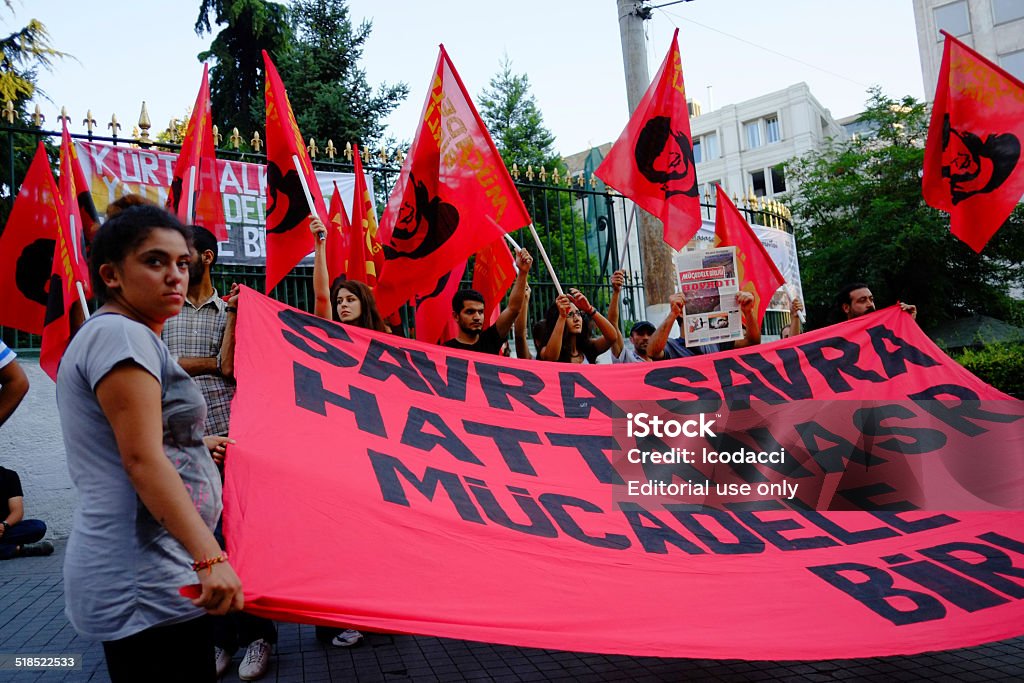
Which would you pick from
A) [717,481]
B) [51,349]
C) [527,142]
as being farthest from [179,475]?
[527,142]

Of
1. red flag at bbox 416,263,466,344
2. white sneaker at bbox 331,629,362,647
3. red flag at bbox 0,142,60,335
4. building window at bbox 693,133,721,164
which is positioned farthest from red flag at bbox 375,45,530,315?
building window at bbox 693,133,721,164

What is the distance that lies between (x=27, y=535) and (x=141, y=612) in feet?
16.5

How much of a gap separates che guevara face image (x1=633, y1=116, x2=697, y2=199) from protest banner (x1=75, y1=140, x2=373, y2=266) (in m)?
3.00

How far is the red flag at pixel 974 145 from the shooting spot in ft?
17.3

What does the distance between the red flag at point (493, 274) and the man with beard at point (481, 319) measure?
1.38 ft

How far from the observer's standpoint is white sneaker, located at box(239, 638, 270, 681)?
351cm

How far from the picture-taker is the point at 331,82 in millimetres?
16875

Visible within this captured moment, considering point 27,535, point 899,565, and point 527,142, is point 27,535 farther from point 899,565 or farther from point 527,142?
point 527,142

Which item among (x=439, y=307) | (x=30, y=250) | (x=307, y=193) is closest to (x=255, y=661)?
(x=307, y=193)

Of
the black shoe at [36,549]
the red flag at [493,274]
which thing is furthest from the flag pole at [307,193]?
the black shoe at [36,549]

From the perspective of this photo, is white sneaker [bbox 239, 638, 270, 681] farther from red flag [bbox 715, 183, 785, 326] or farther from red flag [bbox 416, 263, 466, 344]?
red flag [bbox 715, 183, 785, 326]

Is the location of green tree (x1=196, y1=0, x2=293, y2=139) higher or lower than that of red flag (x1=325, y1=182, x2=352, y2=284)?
higher

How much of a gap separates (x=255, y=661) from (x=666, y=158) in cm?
440

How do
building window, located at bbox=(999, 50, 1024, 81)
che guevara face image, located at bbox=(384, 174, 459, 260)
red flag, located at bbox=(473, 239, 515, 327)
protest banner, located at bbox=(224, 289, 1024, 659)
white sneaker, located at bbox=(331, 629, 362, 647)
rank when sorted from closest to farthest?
protest banner, located at bbox=(224, 289, 1024, 659)
white sneaker, located at bbox=(331, 629, 362, 647)
che guevara face image, located at bbox=(384, 174, 459, 260)
red flag, located at bbox=(473, 239, 515, 327)
building window, located at bbox=(999, 50, 1024, 81)
